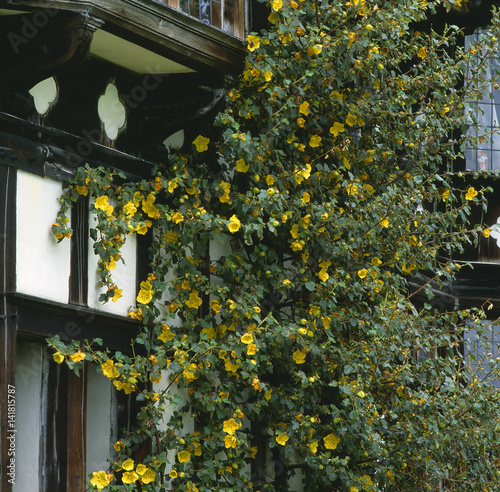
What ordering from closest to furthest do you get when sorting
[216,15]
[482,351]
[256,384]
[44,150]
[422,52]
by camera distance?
[44,150], [256,384], [216,15], [422,52], [482,351]

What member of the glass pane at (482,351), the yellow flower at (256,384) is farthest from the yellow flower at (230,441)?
the glass pane at (482,351)

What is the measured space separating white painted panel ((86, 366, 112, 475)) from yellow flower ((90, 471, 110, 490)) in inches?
16.5

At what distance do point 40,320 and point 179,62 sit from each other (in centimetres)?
206

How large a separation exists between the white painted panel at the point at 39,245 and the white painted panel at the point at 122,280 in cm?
23

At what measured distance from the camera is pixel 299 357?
824 cm

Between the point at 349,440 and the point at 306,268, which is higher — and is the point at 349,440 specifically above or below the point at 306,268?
below

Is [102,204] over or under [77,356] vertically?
over

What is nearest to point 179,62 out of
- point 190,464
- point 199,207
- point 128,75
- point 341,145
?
point 128,75

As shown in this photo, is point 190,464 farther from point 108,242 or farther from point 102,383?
point 108,242

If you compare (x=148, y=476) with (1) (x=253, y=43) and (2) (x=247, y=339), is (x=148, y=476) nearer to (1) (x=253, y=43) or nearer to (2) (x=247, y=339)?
(2) (x=247, y=339)

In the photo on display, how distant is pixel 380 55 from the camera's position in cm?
899

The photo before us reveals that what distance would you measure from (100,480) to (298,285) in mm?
2240

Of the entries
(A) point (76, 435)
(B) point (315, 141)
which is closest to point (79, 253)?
(A) point (76, 435)

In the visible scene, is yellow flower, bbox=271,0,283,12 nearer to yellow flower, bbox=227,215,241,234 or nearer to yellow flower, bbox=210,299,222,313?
yellow flower, bbox=227,215,241,234
